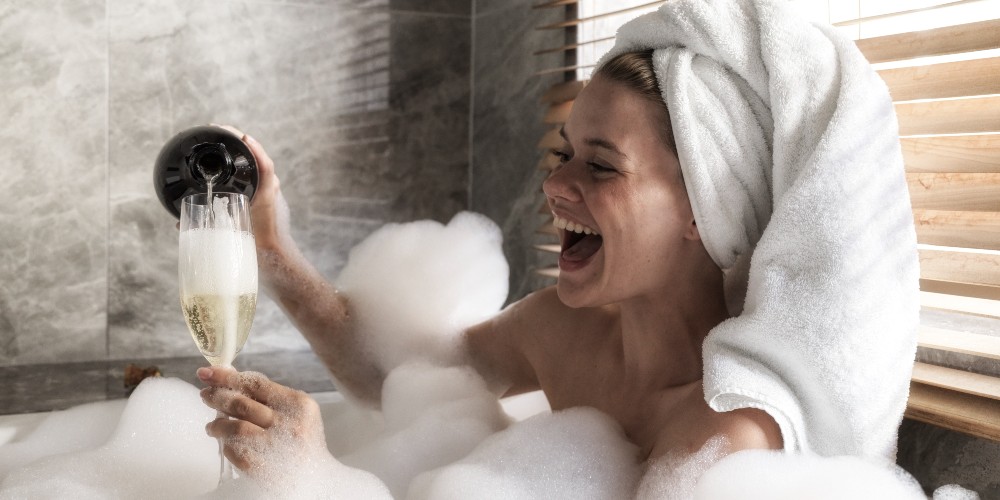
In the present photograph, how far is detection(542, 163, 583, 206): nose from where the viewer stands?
1.37 metres

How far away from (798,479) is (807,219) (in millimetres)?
301

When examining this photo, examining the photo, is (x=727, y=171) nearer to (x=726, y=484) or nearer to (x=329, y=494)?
(x=726, y=484)

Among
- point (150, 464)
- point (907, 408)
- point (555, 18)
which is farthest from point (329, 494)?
point (555, 18)

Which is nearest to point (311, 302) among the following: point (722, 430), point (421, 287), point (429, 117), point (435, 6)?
point (421, 287)

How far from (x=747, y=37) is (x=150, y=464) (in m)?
1.04

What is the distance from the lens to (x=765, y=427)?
45.2 inches

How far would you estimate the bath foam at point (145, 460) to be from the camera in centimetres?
134

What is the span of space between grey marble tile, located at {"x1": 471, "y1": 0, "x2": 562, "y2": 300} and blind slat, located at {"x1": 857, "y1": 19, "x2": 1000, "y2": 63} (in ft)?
3.31

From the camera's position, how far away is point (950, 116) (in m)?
1.29

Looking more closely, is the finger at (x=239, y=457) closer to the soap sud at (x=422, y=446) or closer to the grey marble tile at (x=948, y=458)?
the soap sud at (x=422, y=446)

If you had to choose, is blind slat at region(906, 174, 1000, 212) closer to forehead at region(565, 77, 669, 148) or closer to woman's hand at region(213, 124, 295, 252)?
forehead at region(565, 77, 669, 148)

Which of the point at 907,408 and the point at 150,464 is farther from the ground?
the point at 907,408

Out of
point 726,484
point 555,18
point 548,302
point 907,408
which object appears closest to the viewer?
point 726,484

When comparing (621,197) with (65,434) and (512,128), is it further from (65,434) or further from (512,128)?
(512,128)
